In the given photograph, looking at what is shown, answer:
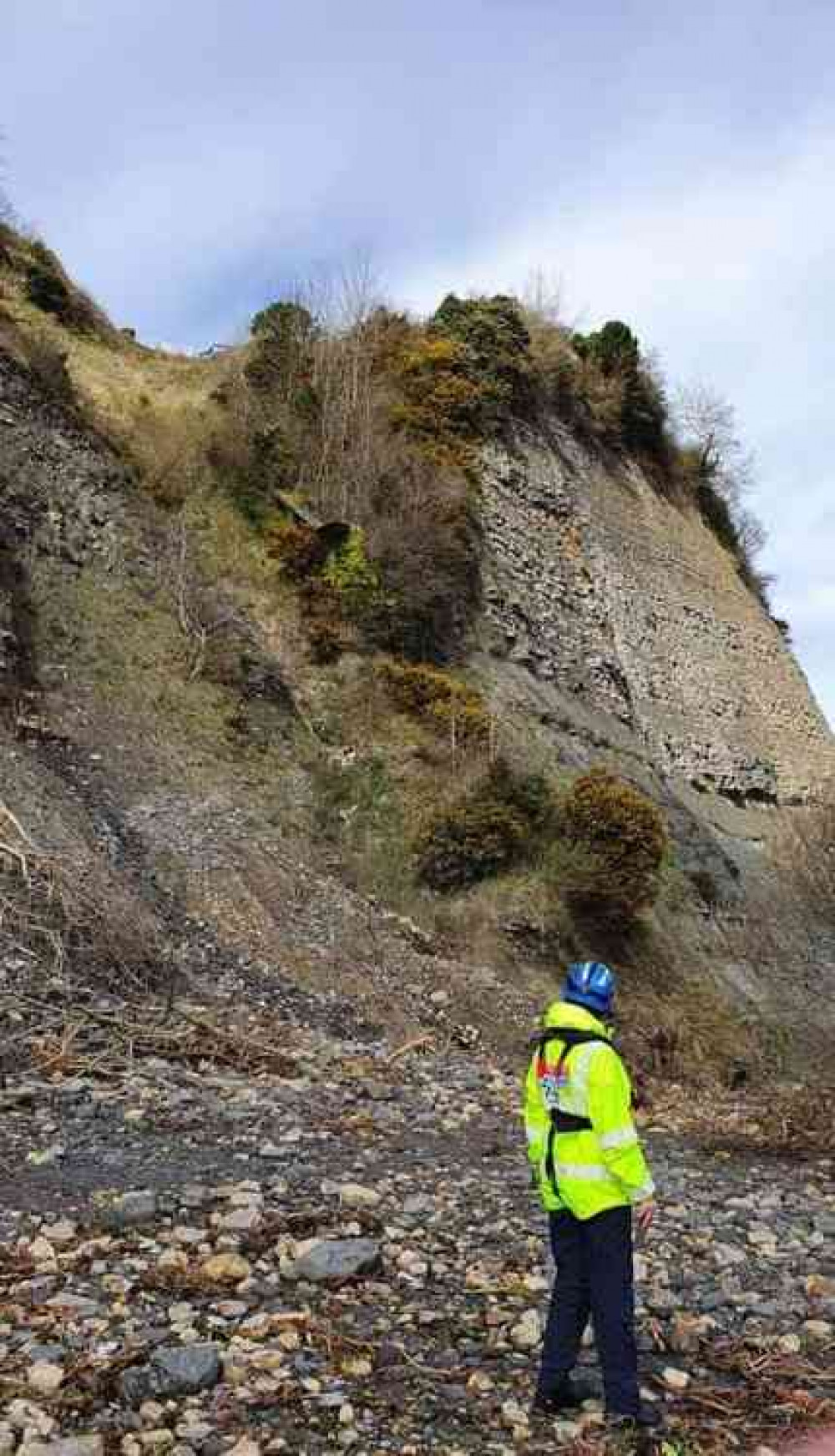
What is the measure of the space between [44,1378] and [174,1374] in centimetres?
44

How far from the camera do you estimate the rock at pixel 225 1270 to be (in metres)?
4.99

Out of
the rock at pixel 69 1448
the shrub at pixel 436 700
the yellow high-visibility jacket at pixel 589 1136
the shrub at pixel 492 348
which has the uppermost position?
the shrub at pixel 492 348

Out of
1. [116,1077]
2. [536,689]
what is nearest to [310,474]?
[536,689]

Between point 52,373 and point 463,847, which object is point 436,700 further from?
point 52,373

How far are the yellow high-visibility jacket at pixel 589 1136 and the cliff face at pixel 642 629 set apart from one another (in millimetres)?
18444

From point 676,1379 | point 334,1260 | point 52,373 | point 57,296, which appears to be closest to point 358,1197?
point 334,1260

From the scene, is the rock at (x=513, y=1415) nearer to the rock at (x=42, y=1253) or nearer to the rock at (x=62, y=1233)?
the rock at (x=42, y=1253)

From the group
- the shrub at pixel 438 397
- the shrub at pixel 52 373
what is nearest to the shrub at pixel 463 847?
the shrub at pixel 52 373

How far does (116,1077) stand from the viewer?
799 cm

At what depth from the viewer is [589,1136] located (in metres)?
4.40

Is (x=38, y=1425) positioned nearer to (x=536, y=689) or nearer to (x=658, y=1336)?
(x=658, y=1336)

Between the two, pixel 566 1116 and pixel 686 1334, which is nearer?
pixel 566 1116

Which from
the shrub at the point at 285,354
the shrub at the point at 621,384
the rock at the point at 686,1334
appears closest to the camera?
the rock at the point at 686,1334

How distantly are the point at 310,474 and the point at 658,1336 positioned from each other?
19641 mm
